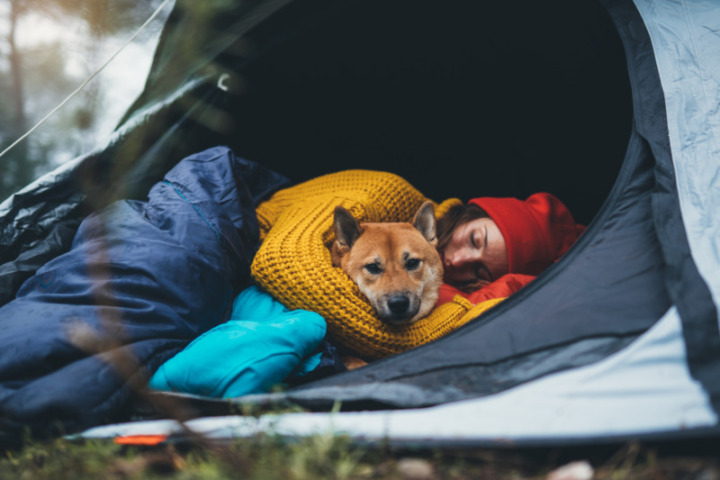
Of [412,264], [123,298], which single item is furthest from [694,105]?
[123,298]

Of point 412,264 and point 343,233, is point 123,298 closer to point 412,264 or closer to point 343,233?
point 343,233

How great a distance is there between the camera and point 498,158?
3477mm

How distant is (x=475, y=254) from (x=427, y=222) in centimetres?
40

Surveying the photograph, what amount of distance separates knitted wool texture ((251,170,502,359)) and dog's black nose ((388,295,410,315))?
0.27ft

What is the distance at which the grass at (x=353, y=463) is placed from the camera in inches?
42.0

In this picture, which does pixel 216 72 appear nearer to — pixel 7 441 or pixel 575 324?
pixel 7 441

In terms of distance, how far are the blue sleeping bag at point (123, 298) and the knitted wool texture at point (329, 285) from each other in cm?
23

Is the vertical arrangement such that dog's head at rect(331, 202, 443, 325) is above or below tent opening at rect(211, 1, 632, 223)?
below

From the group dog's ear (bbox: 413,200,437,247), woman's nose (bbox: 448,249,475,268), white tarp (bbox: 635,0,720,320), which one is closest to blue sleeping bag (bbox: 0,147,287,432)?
dog's ear (bbox: 413,200,437,247)

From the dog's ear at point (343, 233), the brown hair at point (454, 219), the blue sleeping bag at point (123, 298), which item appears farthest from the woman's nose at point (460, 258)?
the blue sleeping bag at point (123, 298)

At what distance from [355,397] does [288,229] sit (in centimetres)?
109

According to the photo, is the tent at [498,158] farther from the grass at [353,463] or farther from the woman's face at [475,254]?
the woman's face at [475,254]

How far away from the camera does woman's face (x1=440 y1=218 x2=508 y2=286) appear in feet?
9.23

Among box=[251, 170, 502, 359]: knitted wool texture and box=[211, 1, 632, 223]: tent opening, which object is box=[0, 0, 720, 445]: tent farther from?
box=[251, 170, 502, 359]: knitted wool texture
